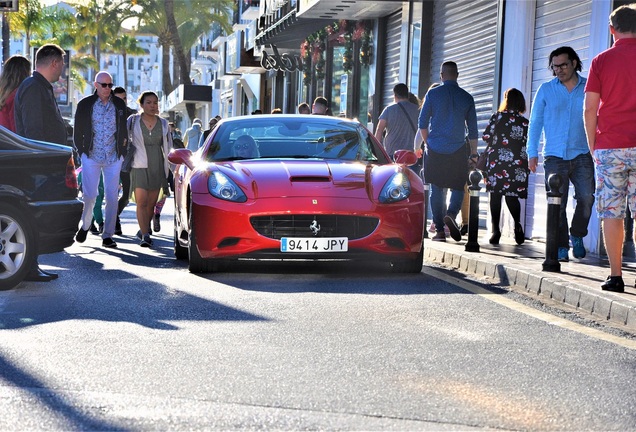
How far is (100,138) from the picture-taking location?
41.3ft

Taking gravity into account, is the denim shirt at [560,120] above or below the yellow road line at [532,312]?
above

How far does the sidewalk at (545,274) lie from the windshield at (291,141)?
4.31 feet

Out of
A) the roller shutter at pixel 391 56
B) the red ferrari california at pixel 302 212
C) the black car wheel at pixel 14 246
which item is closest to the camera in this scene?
the black car wheel at pixel 14 246

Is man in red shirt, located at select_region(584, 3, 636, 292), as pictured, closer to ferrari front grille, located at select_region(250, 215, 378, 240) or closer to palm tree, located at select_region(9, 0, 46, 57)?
ferrari front grille, located at select_region(250, 215, 378, 240)

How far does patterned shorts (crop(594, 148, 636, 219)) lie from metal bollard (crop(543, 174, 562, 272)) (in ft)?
4.07

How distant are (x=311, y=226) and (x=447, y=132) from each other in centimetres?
399

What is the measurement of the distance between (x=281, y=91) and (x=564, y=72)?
31411 millimetres

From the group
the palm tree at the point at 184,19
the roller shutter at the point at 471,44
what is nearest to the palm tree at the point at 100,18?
the palm tree at the point at 184,19

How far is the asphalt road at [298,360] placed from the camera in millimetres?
4676

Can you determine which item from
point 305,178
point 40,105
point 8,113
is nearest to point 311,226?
point 305,178

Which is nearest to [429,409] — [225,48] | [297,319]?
[297,319]

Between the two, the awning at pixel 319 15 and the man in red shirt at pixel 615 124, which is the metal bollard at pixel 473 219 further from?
the awning at pixel 319 15

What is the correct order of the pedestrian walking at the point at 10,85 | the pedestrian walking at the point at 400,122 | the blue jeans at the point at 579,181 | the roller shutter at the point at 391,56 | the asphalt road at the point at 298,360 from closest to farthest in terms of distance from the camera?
the asphalt road at the point at 298,360, the blue jeans at the point at 579,181, the pedestrian walking at the point at 10,85, the pedestrian walking at the point at 400,122, the roller shutter at the point at 391,56

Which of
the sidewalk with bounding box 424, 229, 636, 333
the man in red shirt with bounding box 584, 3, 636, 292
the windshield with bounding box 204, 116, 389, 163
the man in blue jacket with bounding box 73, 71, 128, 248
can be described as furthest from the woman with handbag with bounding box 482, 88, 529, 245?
the man in red shirt with bounding box 584, 3, 636, 292
